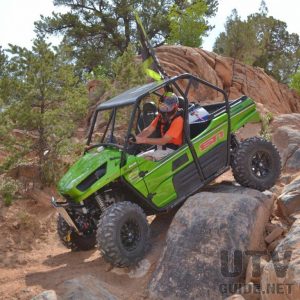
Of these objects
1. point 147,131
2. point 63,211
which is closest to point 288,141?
point 147,131

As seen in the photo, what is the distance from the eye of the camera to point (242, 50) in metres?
25.4

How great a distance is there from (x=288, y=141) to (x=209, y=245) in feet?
24.5

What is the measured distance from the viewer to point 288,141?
38.9 feet

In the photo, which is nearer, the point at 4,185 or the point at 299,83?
the point at 4,185

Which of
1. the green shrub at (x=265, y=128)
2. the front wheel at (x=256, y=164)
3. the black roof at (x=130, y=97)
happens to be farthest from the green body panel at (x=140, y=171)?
the green shrub at (x=265, y=128)

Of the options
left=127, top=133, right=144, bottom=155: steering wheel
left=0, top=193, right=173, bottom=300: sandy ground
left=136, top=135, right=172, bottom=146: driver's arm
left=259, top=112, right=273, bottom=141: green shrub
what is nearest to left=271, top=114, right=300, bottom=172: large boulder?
left=259, top=112, right=273, bottom=141: green shrub

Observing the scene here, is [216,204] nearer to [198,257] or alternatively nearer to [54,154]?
[198,257]

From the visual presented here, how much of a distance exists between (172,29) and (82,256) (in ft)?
68.6

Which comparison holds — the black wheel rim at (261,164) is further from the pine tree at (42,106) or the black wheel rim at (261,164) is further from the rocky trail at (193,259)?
the pine tree at (42,106)

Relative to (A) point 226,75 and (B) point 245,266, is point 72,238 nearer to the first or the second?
(B) point 245,266

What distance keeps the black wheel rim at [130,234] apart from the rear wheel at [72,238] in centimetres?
114

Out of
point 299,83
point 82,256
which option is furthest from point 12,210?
point 299,83

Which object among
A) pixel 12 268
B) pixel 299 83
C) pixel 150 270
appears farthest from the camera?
pixel 299 83

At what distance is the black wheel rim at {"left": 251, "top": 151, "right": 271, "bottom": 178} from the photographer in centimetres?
698
